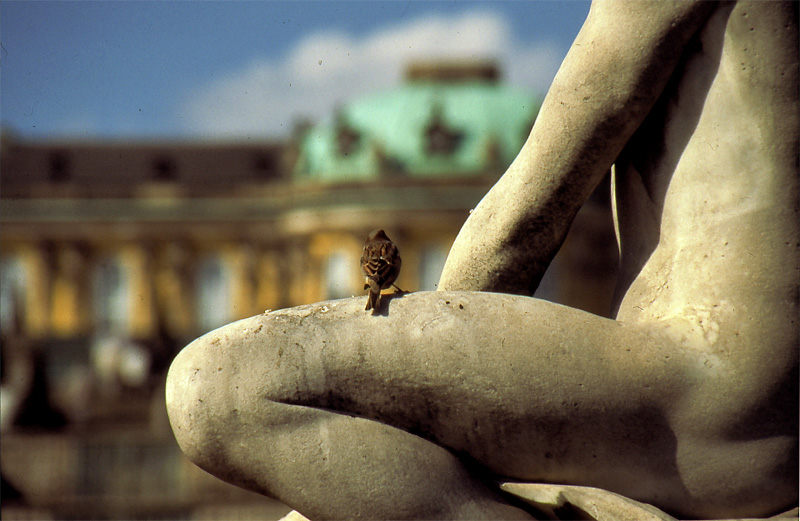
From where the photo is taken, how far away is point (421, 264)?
→ 68.9 metres

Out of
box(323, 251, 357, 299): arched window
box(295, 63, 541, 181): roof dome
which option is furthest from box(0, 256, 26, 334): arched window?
box(295, 63, 541, 181): roof dome

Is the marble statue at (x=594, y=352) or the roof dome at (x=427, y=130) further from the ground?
the roof dome at (x=427, y=130)

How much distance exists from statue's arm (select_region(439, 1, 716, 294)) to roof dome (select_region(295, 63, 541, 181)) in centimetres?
6491

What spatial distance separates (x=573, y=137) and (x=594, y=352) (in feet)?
2.14

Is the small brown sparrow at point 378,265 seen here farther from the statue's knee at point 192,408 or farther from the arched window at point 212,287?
the arched window at point 212,287

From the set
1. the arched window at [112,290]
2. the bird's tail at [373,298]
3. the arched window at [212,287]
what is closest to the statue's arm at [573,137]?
the bird's tail at [373,298]

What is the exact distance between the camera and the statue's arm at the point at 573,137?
4109 mm

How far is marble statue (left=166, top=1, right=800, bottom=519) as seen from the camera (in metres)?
3.76

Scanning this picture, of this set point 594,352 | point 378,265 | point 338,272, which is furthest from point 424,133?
point 594,352

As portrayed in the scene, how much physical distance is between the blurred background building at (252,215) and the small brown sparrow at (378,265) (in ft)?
170

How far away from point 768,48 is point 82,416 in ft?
84.2

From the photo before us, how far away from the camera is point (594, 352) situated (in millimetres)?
3846

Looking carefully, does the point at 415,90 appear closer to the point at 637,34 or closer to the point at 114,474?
the point at 114,474

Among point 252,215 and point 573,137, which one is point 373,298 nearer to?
point 573,137
